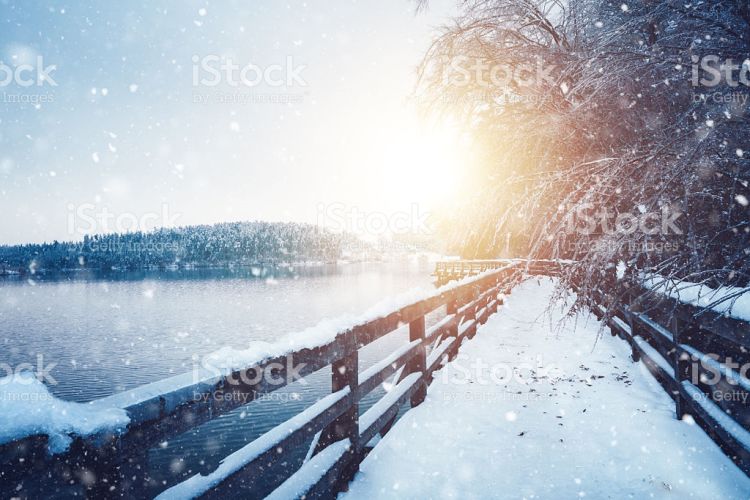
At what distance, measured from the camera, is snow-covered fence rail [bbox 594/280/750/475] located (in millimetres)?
3141

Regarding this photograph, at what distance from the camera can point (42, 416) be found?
1.35 m

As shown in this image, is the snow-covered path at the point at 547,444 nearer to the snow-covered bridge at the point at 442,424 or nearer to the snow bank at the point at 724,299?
the snow-covered bridge at the point at 442,424

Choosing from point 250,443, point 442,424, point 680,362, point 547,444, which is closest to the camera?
point 250,443

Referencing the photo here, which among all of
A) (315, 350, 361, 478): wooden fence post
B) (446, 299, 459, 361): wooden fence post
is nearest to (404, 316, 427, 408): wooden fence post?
(315, 350, 361, 478): wooden fence post

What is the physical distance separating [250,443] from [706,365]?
3598mm

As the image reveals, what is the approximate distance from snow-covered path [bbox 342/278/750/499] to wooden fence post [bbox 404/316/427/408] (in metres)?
0.16

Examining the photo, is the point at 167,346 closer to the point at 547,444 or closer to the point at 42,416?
the point at 547,444

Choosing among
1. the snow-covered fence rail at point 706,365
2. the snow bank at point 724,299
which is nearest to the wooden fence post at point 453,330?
the snow-covered fence rail at point 706,365

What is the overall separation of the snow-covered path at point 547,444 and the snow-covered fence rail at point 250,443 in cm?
38

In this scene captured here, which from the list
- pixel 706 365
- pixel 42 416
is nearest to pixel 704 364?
pixel 706 365

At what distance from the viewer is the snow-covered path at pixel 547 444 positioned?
316 centimetres

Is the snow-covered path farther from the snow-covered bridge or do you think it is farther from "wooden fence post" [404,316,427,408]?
"wooden fence post" [404,316,427,408]

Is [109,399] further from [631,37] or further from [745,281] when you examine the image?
[631,37]

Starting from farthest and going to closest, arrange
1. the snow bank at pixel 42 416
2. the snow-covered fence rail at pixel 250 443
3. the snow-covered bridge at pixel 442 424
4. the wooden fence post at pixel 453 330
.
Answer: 1. the wooden fence post at pixel 453 330
2. the snow-covered bridge at pixel 442 424
3. the snow-covered fence rail at pixel 250 443
4. the snow bank at pixel 42 416
